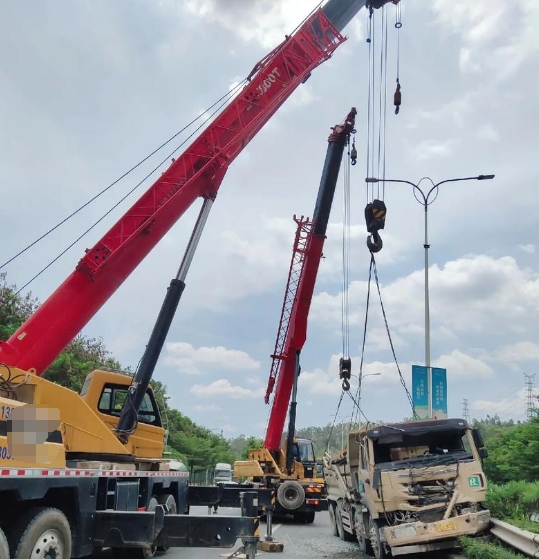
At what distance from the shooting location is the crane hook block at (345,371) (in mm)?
16906

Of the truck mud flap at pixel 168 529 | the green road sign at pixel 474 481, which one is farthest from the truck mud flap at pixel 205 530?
the green road sign at pixel 474 481

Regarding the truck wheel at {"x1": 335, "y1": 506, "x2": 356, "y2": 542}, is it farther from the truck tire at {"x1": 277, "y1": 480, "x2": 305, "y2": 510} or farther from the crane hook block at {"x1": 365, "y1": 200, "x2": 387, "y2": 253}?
the crane hook block at {"x1": 365, "y1": 200, "x2": 387, "y2": 253}

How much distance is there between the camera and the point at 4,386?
7.85m

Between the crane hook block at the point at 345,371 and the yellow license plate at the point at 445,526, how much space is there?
23.0 feet

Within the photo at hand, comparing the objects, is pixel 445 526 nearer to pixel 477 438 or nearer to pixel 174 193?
pixel 477 438

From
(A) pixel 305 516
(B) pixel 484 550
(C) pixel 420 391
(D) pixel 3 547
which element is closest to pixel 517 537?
(B) pixel 484 550

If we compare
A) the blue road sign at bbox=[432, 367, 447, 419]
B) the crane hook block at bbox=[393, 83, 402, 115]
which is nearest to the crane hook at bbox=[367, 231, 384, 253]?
the crane hook block at bbox=[393, 83, 402, 115]

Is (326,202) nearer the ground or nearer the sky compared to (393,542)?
nearer the sky

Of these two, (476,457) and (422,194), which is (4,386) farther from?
(422,194)

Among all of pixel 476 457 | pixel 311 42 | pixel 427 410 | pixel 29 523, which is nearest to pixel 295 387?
pixel 427 410

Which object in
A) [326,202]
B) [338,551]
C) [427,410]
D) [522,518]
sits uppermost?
[326,202]

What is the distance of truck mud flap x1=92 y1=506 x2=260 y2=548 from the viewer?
24.6 ft

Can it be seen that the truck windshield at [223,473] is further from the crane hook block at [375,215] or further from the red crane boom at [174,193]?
the red crane boom at [174,193]

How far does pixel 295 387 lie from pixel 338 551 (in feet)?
24.2
